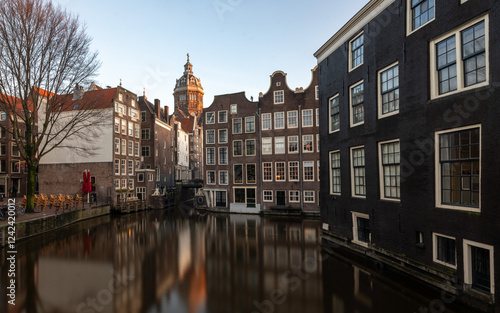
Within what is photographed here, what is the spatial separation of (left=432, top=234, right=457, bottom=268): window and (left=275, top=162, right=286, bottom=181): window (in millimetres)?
22562

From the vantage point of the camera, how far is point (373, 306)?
8914mm

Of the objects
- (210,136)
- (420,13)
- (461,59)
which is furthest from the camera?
(210,136)

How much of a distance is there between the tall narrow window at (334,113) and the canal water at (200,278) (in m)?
7.00

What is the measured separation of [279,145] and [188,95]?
240 ft

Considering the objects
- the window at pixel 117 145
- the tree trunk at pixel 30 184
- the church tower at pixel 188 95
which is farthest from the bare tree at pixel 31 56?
the church tower at pixel 188 95

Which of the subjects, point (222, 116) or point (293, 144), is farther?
point (222, 116)

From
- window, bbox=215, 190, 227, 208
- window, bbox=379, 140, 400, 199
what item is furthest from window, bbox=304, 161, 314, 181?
window, bbox=379, 140, 400, 199

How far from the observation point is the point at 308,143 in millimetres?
31531

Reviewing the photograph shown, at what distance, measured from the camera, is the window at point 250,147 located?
33.9 m

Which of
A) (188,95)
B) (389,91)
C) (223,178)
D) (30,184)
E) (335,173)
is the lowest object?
(223,178)

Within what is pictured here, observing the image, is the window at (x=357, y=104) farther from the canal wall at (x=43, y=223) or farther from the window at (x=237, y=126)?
the canal wall at (x=43, y=223)

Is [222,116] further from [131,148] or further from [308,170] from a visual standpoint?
[131,148]

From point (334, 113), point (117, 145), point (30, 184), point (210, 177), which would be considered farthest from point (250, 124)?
point (30, 184)

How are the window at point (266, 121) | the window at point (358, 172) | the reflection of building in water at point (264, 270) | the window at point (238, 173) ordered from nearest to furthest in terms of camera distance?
1. the reflection of building in water at point (264, 270)
2. the window at point (358, 172)
3. the window at point (266, 121)
4. the window at point (238, 173)
